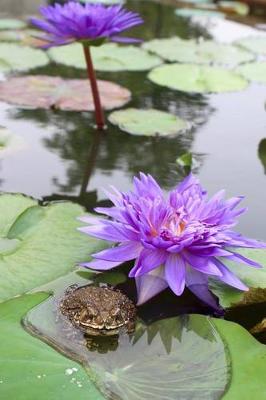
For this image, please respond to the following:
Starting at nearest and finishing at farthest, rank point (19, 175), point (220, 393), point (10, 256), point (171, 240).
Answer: point (220, 393), point (171, 240), point (10, 256), point (19, 175)

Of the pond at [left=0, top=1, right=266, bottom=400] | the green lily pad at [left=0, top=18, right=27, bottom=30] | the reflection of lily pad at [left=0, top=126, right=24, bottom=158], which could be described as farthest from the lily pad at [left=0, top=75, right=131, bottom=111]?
the green lily pad at [left=0, top=18, right=27, bottom=30]

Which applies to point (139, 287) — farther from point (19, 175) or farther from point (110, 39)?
point (110, 39)

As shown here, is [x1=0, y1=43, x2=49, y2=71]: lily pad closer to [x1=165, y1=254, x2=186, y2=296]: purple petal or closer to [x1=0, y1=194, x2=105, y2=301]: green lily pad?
[x1=0, y1=194, x2=105, y2=301]: green lily pad

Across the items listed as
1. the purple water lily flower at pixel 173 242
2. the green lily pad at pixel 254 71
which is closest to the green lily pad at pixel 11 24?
the green lily pad at pixel 254 71

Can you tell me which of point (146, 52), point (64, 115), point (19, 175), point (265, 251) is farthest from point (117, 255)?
point (146, 52)

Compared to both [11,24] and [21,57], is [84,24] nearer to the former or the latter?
[21,57]

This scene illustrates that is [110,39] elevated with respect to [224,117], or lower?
elevated

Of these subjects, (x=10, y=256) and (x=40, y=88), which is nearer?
(x=10, y=256)

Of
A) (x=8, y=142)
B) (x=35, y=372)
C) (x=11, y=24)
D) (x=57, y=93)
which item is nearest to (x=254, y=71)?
(x=57, y=93)
